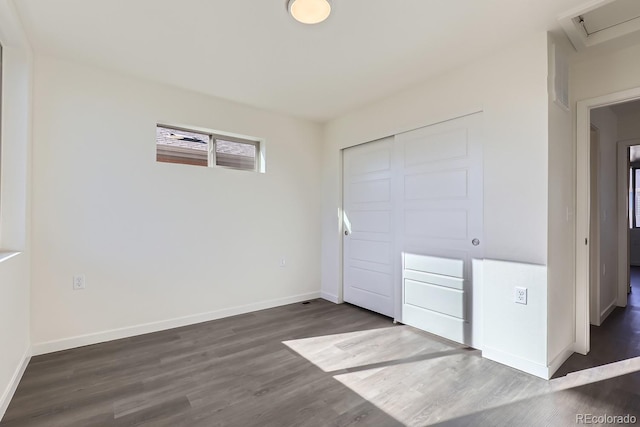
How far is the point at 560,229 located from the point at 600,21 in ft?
5.01

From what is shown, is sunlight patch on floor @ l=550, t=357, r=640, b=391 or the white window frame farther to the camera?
the white window frame

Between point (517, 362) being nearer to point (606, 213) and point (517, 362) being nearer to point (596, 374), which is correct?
point (596, 374)

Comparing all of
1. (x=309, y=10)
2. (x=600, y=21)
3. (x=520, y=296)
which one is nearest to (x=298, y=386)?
(x=520, y=296)

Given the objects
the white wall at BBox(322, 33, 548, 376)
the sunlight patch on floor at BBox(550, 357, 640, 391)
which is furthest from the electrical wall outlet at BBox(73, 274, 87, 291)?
the sunlight patch on floor at BBox(550, 357, 640, 391)

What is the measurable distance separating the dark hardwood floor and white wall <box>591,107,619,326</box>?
110 millimetres

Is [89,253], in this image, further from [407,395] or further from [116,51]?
[407,395]

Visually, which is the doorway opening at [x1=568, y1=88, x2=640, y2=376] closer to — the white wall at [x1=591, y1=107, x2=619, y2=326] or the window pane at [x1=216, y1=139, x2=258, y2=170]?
the white wall at [x1=591, y1=107, x2=619, y2=326]

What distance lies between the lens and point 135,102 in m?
3.00

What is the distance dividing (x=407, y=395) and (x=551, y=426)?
769 millimetres

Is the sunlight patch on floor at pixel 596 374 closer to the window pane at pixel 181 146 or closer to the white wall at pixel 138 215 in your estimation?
the white wall at pixel 138 215

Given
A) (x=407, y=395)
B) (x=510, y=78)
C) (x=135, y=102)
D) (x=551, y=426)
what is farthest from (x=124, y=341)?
(x=510, y=78)

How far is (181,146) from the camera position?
3400mm

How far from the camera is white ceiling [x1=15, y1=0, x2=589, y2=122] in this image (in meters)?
1.99

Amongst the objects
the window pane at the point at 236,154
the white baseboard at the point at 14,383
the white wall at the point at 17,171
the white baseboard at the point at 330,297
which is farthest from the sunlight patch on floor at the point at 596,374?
the white wall at the point at 17,171
